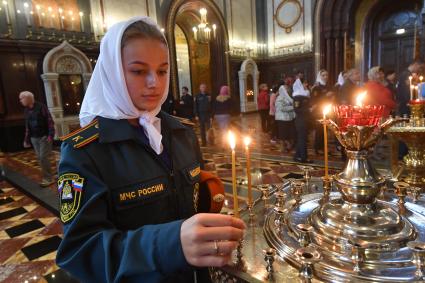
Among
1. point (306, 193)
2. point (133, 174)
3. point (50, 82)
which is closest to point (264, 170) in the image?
point (306, 193)

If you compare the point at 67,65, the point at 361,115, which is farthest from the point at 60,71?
the point at 361,115

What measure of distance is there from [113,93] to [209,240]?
616 millimetres

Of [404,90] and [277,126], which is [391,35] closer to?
[277,126]

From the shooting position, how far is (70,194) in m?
0.80

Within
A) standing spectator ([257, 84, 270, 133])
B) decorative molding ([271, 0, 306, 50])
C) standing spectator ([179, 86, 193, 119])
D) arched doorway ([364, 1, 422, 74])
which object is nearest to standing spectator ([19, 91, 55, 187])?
→ standing spectator ([179, 86, 193, 119])

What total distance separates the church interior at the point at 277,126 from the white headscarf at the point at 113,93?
0.31m

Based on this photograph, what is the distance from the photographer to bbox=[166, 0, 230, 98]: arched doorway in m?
12.7

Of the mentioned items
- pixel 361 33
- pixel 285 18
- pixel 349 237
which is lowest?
pixel 349 237

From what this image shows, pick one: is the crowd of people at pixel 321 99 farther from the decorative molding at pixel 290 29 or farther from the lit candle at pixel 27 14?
the decorative molding at pixel 290 29

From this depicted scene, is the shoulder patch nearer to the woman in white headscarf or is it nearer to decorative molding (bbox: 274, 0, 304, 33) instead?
the woman in white headscarf

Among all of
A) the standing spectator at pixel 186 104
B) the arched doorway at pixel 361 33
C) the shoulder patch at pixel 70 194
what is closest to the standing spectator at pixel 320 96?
the standing spectator at pixel 186 104

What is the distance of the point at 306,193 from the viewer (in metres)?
1.53

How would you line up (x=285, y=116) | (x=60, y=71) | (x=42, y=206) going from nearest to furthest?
(x=42, y=206) < (x=285, y=116) < (x=60, y=71)

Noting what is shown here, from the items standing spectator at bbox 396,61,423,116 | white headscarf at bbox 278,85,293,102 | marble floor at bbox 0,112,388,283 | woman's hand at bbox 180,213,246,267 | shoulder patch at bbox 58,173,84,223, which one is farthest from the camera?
white headscarf at bbox 278,85,293,102
